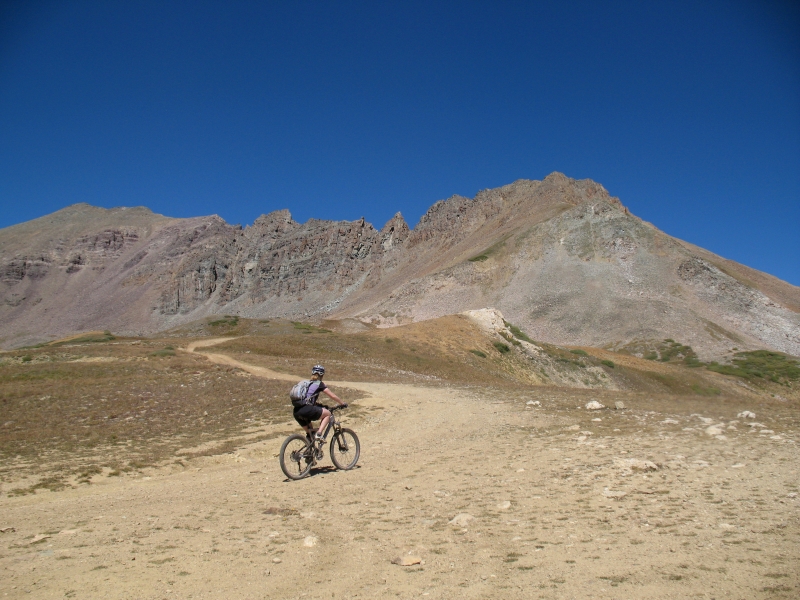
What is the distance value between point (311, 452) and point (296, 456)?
33cm

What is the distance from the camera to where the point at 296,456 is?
32.8 feet

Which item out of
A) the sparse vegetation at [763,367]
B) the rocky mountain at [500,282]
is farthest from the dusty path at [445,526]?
the rocky mountain at [500,282]

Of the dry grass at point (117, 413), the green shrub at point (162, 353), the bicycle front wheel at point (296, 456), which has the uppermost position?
the green shrub at point (162, 353)

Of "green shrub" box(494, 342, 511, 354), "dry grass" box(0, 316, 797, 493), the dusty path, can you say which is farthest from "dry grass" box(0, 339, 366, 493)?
"green shrub" box(494, 342, 511, 354)

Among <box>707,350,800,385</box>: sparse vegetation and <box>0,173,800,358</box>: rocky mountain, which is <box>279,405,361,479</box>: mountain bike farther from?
<box>0,173,800,358</box>: rocky mountain

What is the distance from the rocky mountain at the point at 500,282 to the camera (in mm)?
77062

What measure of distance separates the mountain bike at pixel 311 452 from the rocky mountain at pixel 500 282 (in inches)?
2559

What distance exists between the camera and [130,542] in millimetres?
6367

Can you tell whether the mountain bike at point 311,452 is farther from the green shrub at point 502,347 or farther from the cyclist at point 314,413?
the green shrub at point 502,347

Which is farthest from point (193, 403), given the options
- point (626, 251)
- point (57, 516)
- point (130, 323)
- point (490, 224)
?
point (130, 323)

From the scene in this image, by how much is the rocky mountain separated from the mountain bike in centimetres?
6500

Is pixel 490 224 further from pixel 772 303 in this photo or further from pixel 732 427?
pixel 732 427

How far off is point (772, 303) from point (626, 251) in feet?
78.8

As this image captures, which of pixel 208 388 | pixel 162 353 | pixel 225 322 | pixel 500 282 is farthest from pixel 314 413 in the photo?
pixel 500 282
